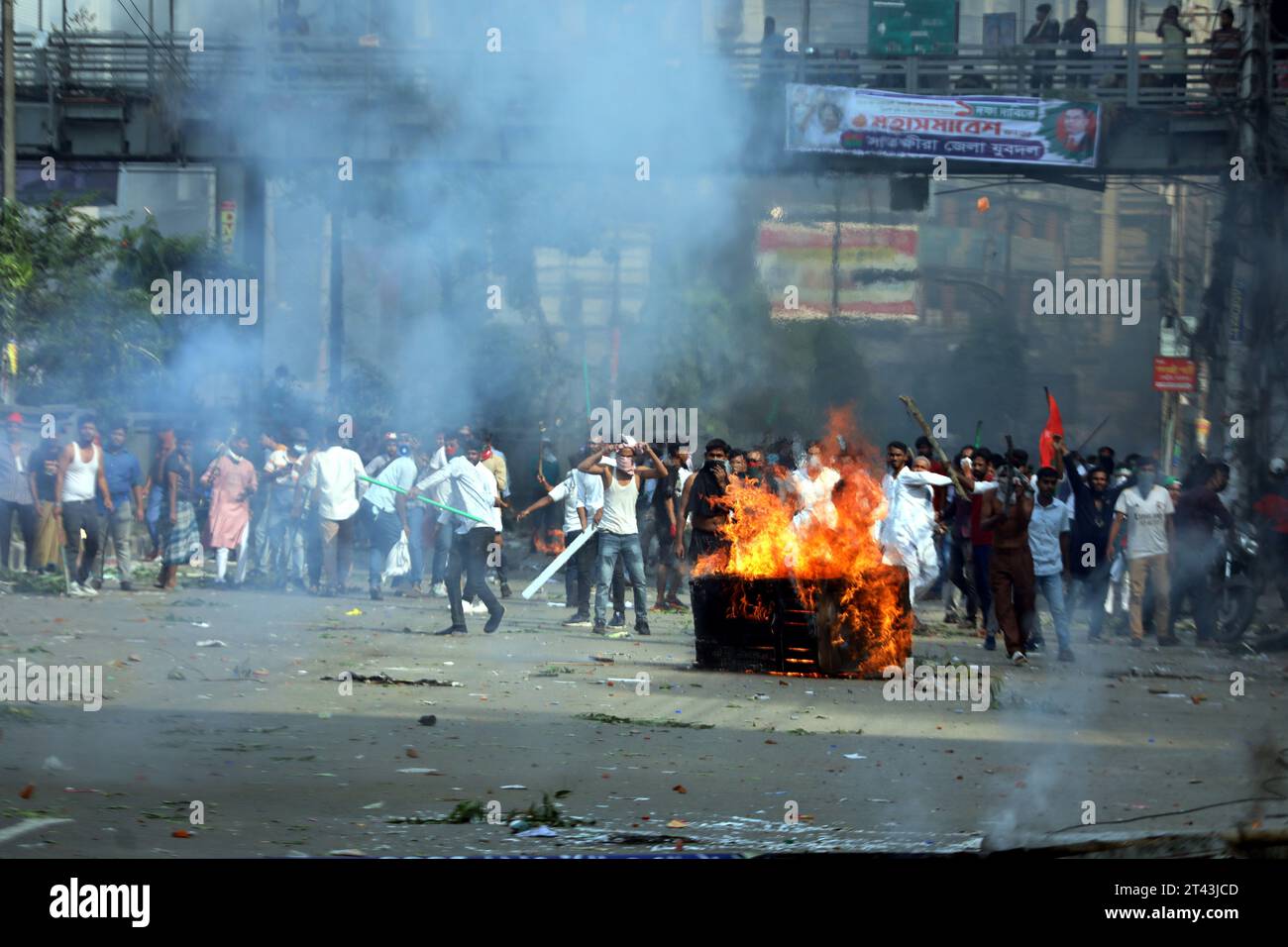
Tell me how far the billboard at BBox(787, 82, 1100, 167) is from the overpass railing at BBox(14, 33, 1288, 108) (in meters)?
0.20

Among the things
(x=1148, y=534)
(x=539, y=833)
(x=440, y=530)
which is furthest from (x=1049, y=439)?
(x=539, y=833)

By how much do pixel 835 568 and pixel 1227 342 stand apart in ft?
29.6

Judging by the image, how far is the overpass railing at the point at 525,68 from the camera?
347 inches

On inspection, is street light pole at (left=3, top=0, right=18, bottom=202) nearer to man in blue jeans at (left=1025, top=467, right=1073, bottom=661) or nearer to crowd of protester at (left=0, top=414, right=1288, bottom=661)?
crowd of protester at (left=0, top=414, right=1288, bottom=661)

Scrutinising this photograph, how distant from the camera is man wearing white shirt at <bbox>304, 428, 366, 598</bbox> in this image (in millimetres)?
15367

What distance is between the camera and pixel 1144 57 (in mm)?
18719

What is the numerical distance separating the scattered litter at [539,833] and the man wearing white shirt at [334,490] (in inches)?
390

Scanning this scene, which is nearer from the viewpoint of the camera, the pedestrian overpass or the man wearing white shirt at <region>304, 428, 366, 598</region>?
the pedestrian overpass

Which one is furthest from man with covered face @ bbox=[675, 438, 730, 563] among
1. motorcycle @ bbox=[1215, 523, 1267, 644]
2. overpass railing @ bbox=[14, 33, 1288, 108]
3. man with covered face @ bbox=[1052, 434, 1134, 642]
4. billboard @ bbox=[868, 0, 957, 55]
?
billboard @ bbox=[868, 0, 957, 55]

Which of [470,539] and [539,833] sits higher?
[470,539]

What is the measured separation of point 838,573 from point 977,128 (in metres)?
9.67

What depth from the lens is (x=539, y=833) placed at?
19.0 ft

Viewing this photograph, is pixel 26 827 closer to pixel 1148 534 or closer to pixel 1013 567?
pixel 1013 567
